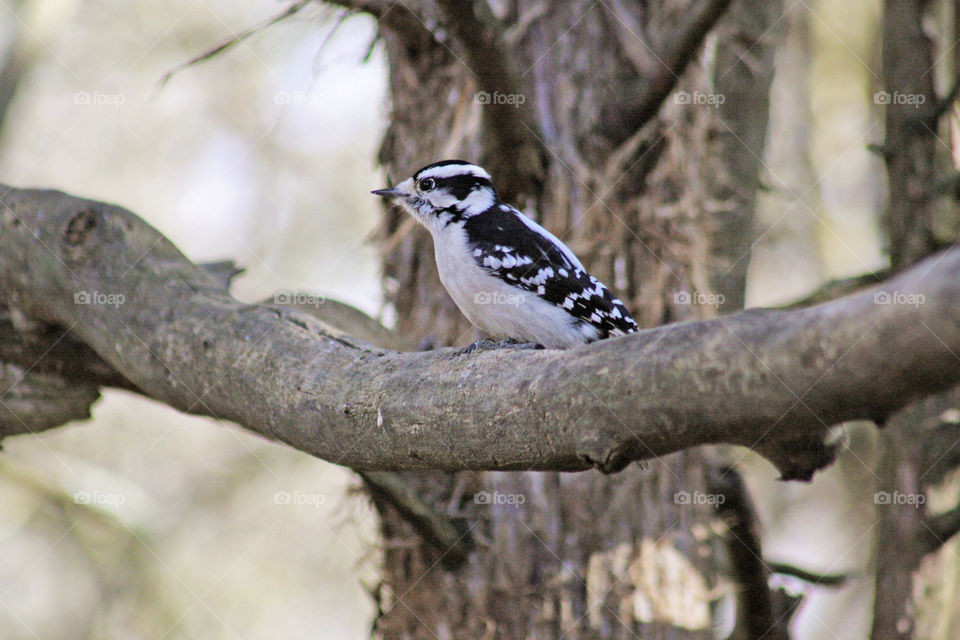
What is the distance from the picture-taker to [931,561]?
4.88 metres

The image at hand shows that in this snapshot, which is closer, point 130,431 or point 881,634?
point 881,634

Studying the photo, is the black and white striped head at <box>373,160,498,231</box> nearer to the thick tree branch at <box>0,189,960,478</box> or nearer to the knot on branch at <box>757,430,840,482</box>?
the thick tree branch at <box>0,189,960,478</box>

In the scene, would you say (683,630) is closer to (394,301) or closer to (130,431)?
(394,301)

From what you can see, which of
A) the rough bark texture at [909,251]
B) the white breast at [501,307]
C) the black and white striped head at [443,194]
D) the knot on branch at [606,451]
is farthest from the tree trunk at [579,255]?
the knot on branch at [606,451]

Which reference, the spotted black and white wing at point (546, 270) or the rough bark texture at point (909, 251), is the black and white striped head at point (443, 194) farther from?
the rough bark texture at point (909, 251)

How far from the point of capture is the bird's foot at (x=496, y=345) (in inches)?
117

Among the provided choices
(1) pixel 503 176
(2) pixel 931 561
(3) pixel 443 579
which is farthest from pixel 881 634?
(1) pixel 503 176

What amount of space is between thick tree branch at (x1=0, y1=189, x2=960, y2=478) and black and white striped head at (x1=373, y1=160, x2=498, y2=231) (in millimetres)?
1263

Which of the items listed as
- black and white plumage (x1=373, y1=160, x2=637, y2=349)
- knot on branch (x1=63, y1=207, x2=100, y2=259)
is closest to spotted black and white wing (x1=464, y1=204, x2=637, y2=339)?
black and white plumage (x1=373, y1=160, x2=637, y2=349)

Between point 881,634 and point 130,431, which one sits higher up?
point 881,634

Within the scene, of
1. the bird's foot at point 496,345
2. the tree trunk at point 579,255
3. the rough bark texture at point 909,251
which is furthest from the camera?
the rough bark texture at point 909,251

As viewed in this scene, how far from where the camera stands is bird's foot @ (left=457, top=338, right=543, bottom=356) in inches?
117

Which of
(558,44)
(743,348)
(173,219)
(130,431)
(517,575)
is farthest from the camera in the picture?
(173,219)

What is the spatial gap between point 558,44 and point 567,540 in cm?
255
